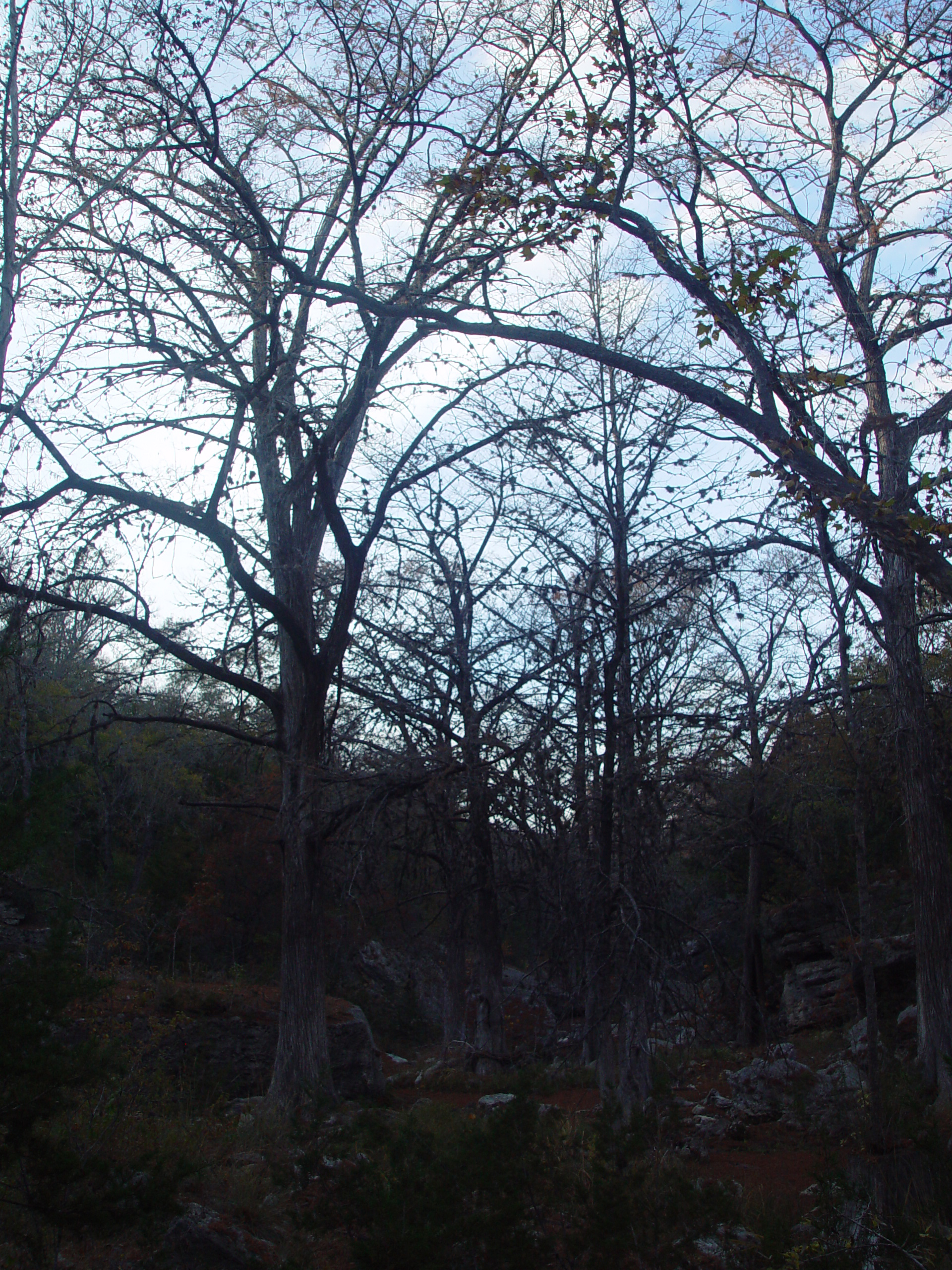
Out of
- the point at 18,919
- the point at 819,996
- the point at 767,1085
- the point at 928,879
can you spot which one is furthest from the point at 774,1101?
the point at 819,996

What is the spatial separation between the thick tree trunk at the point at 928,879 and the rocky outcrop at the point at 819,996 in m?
7.51

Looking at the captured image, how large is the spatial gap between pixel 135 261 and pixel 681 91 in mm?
5907

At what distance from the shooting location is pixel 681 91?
7227mm

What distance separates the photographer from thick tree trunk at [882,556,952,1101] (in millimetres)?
9352

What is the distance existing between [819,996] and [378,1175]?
16678mm

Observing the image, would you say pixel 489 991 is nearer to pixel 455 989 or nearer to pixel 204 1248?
pixel 455 989

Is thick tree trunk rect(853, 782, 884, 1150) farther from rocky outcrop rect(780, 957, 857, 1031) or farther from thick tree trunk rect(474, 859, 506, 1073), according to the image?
rocky outcrop rect(780, 957, 857, 1031)

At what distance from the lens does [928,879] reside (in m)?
10.2

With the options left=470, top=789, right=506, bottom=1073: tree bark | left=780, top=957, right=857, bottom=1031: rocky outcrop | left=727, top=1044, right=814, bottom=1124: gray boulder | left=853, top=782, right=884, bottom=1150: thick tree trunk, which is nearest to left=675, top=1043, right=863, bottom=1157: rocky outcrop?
left=727, top=1044, right=814, bottom=1124: gray boulder

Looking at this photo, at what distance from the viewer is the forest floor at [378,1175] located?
13.4 ft

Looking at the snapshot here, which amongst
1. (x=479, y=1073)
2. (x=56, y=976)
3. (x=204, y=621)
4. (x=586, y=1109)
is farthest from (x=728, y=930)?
(x=56, y=976)

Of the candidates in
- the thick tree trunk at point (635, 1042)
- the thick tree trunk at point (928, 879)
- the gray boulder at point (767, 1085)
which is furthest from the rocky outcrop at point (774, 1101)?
the thick tree trunk at point (635, 1042)

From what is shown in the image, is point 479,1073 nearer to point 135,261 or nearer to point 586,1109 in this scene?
point 586,1109

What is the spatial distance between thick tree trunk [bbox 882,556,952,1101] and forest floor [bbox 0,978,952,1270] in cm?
160
